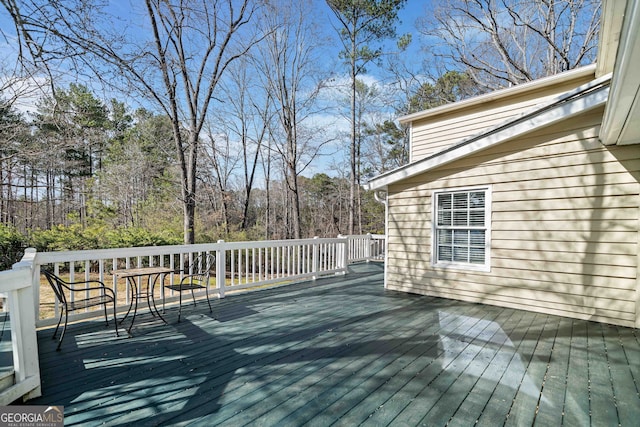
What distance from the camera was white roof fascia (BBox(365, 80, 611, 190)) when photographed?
12.7ft

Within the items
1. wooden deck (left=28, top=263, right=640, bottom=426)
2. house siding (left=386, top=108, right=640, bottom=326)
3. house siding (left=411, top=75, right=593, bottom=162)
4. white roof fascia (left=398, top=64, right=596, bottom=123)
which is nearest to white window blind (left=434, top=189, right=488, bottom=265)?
house siding (left=386, top=108, right=640, bottom=326)

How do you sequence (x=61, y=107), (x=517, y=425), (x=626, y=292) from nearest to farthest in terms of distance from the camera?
(x=517, y=425) < (x=626, y=292) < (x=61, y=107)

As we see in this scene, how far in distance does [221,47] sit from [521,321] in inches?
357

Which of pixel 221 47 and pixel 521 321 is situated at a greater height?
pixel 221 47

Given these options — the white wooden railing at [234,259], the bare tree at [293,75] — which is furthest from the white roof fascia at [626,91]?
the bare tree at [293,75]

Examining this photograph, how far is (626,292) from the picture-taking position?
3.78m

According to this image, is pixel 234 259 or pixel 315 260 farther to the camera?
pixel 234 259

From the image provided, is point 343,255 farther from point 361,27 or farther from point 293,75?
point 361,27

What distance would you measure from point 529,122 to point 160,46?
7.64 m

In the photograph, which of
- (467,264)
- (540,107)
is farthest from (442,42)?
(467,264)

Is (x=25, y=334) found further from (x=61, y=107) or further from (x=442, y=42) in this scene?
(x=442, y=42)

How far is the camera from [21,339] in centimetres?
207

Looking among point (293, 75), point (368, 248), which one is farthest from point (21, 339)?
point (293, 75)

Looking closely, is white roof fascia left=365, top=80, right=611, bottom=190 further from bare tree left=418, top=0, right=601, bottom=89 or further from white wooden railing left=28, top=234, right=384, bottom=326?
bare tree left=418, top=0, right=601, bottom=89
